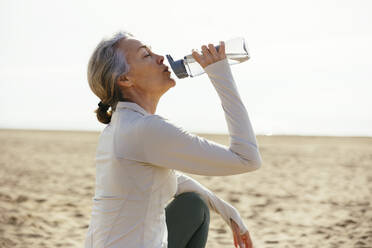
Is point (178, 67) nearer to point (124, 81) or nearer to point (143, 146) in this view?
point (124, 81)

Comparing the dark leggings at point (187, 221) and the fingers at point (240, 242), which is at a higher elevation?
the dark leggings at point (187, 221)

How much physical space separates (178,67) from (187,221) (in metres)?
0.71

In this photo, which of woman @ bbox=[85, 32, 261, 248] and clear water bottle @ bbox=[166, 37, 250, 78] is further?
clear water bottle @ bbox=[166, 37, 250, 78]

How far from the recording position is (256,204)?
544cm

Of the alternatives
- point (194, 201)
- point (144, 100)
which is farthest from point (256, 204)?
point (144, 100)

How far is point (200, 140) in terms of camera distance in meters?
1.57

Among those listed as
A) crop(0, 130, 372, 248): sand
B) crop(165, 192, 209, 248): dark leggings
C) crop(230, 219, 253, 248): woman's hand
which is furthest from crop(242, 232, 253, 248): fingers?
crop(0, 130, 372, 248): sand

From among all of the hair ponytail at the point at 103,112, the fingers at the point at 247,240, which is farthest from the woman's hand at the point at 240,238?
the hair ponytail at the point at 103,112

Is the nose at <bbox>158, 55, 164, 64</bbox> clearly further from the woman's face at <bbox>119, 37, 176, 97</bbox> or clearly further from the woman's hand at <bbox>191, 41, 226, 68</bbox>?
the woman's hand at <bbox>191, 41, 226, 68</bbox>

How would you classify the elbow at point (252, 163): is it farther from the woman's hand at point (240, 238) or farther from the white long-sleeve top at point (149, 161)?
the woman's hand at point (240, 238)

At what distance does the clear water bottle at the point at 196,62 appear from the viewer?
1.98 meters

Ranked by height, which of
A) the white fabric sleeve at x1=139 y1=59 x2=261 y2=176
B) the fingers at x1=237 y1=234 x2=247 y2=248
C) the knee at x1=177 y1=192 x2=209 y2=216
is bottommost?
the fingers at x1=237 y1=234 x2=247 y2=248

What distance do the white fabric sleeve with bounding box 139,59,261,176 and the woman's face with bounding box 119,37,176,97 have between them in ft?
0.91

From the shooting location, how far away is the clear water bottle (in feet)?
6.50
